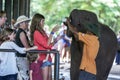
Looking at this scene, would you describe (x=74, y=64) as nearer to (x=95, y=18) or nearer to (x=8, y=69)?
(x=95, y=18)

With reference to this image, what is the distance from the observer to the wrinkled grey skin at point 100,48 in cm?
587

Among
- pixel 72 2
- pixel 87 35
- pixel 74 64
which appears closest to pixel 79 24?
pixel 87 35

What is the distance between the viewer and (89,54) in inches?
230

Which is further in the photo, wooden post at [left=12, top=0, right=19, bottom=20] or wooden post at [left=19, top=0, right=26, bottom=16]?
wooden post at [left=19, top=0, right=26, bottom=16]

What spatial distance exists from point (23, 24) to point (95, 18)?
1.98 metres

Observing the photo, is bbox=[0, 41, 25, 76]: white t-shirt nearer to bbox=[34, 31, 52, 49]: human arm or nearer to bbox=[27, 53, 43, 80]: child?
bbox=[27, 53, 43, 80]: child

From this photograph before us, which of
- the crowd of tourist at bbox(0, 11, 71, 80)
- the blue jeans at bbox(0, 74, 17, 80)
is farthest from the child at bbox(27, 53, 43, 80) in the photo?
the blue jeans at bbox(0, 74, 17, 80)

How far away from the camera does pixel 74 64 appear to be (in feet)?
19.9

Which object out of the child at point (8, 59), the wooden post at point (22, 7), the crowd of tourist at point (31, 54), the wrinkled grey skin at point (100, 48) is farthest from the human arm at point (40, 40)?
the wooden post at point (22, 7)

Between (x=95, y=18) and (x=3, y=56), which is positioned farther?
(x=3, y=56)

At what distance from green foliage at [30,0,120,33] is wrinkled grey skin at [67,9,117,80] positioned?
19.5 meters

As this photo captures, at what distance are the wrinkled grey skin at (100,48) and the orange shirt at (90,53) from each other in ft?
0.32

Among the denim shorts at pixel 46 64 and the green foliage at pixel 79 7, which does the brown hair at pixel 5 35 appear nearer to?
the denim shorts at pixel 46 64

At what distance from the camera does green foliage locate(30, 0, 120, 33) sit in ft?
87.7
